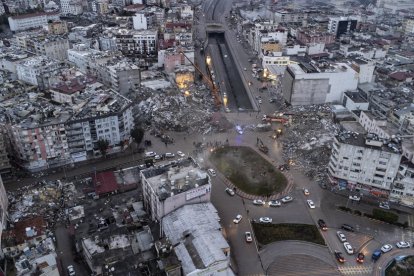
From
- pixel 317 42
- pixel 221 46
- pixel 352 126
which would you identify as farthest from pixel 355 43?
pixel 352 126

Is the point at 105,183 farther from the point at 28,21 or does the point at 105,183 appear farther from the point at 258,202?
the point at 28,21

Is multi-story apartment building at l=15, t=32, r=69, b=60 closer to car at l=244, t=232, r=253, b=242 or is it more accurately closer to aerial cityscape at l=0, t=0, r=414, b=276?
aerial cityscape at l=0, t=0, r=414, b=276

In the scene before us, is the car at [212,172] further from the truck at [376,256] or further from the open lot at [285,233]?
the truck at [376,256]

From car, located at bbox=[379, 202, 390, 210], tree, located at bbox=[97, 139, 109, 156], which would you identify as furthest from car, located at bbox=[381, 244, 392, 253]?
tree, located at bbox=[97, 139, 109, 156]

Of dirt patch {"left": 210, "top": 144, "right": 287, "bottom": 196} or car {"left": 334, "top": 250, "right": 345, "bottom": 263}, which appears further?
dirt patch {"left": 210, "top": 144, "right": 287, "bottom": 196}

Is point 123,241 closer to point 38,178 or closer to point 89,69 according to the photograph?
point 38,178

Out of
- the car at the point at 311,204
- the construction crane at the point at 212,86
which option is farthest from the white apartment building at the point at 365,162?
the construction crane at the point at 212,86
